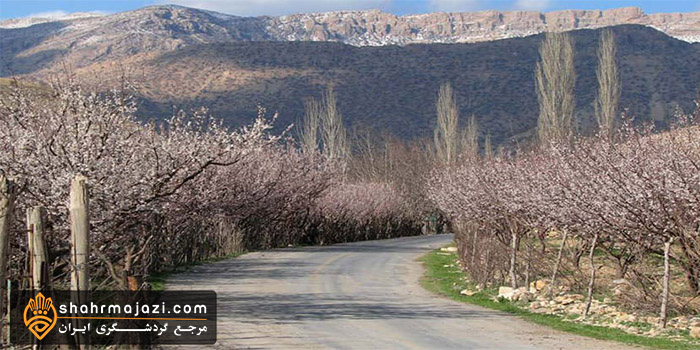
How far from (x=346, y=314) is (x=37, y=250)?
845 centimetres

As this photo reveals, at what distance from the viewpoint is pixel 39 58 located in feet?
588

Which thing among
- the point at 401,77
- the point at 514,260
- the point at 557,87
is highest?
the point at 401,77

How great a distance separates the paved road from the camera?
14.4 metres

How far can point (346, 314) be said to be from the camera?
1825cm

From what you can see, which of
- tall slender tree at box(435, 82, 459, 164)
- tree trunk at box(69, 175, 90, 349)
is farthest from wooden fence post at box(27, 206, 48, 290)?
tall slender tree at box(435, 82, 459, 164)

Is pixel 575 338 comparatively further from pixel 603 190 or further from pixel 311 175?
pixel 311 175

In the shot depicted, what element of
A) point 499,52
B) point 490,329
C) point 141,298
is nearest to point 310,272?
point 490,329

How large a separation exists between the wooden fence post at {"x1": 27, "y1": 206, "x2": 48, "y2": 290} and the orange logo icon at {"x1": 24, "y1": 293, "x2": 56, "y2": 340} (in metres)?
0.17

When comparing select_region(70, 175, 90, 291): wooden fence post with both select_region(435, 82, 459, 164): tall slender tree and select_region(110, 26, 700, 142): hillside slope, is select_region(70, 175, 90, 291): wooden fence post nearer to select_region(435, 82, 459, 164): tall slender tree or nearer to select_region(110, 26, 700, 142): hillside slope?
select_region(435, 82, 459, 164): tall slender tree

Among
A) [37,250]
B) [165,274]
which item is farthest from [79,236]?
[165,274]

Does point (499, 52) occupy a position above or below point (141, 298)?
above

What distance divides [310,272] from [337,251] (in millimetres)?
12744

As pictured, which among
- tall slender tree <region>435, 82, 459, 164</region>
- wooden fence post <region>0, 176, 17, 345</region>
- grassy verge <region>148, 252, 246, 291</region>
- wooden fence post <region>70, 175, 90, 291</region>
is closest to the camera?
wooden fence post <region>0, 176, 17, 345</region>

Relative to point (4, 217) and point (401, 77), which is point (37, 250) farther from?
point (401, 77)
